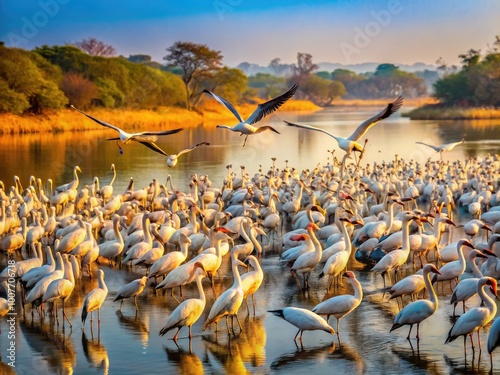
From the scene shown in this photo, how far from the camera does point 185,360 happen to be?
8.80 metres

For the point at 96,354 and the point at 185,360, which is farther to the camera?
the point at 96,354

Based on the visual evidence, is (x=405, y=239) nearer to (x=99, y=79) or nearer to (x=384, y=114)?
(x=384, y=114)

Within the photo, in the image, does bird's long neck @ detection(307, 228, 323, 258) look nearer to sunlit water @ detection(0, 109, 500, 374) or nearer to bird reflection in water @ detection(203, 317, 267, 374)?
sunlit water @ detection(0, 109, 500, 374)

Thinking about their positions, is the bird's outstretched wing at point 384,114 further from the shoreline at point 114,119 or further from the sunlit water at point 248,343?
the shoreline at point 114,119

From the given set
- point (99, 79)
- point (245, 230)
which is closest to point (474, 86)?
point (99, 79)

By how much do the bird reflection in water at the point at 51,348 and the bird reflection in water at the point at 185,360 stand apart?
1.06 m

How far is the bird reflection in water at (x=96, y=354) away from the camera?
8.69m

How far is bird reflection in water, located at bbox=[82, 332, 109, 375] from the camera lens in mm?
8687

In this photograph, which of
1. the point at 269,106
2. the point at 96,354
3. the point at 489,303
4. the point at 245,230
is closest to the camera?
the point at 489,303

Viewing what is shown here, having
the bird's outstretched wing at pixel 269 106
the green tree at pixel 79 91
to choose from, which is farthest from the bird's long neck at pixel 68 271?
the green tree at pixel 79 91

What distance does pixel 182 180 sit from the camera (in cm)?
2500

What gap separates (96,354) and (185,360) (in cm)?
104

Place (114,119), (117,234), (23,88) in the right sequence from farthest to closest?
1. (114,119)
2. (23,88)
3. (117,234)

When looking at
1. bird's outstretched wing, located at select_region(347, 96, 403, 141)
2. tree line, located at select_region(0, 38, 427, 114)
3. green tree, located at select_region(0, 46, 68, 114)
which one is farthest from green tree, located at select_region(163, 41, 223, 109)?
bird's outstretched wing, located at select_region(347, 96, 403, 141)
